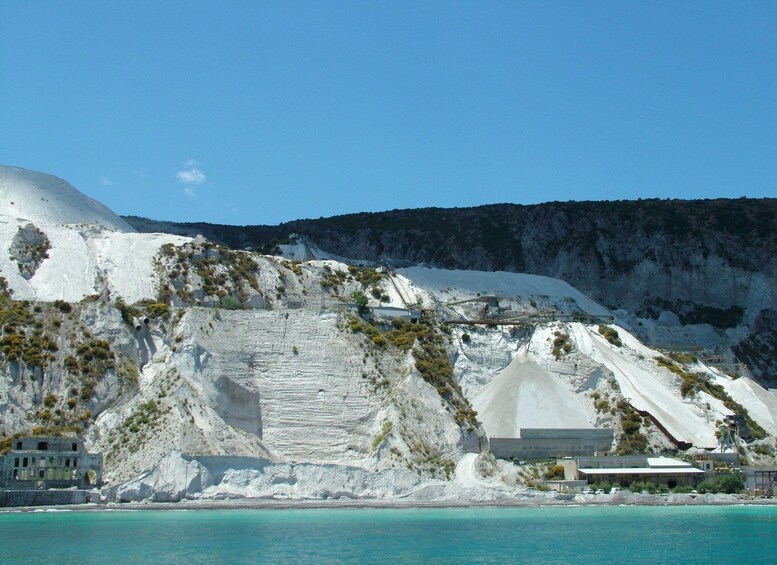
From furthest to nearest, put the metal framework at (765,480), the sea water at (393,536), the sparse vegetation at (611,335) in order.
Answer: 1. the sparse vegetation at (611,335)
2. the metal framework at (765,480)
3. the sea water at (393,536)

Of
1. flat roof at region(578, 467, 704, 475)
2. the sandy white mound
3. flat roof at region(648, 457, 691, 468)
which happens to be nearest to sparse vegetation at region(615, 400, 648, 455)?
flat roof at region(648, 457, 691, 468)

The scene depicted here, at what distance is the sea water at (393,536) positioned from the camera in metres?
47.5

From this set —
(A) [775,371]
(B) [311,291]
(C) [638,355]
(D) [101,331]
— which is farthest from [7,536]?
(A) [775,371]

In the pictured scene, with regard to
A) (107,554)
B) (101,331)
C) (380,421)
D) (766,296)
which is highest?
(766,296)

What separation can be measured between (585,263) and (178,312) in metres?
83.1

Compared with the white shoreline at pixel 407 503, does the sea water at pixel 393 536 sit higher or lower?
lower

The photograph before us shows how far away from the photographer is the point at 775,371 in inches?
5005

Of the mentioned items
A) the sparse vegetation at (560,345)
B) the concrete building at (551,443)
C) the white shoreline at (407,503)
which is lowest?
the white shoreline at (407,503)

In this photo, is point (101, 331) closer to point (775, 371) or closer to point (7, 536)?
point (7, 536)

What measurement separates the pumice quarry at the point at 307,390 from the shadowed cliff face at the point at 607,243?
142 feet

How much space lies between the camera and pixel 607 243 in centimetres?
15388

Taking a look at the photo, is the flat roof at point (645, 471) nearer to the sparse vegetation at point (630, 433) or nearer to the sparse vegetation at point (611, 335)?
the sparse vegetation at point (630, 433)

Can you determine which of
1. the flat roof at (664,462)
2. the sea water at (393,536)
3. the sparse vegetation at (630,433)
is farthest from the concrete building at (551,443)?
the sea water at (393,536)

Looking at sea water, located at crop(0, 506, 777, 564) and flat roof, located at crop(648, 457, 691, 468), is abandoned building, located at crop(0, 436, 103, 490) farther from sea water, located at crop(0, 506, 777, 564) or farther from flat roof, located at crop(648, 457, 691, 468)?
flat roof, located at crop(648, 457, 691, 468)
